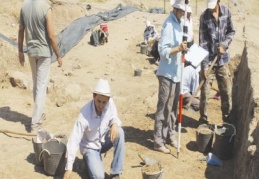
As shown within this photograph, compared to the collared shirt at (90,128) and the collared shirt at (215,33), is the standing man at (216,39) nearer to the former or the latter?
the collared shirt at (215,33)

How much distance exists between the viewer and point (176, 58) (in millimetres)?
5488

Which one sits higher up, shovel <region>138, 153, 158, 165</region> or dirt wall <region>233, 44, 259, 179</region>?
dirt wall <region>233, 44, 259, 179</region>

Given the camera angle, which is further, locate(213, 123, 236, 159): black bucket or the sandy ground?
locate(213, 123, 236, 159): black bucket

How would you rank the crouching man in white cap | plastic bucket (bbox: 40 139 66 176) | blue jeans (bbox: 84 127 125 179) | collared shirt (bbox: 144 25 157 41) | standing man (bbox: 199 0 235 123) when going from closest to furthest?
the crouching man in white cap, blue jeans (bbox: 84 127 125 179), plastic bucket (bbox: 40 139 66 176), standing man (bbox: 199 0 235 123), collared shirt (bbox: 144 25 157 41)

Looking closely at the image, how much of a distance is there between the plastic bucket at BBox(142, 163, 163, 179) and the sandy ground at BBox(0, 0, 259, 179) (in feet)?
1.24

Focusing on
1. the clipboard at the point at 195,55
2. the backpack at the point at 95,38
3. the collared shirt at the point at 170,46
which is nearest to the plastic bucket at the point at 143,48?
the backpack at the point at 95,38

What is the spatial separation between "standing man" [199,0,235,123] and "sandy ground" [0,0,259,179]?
962 millimetres

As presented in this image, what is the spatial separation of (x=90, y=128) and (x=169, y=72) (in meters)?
1.40

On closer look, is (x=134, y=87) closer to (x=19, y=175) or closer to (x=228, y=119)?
(x=228, y=119)

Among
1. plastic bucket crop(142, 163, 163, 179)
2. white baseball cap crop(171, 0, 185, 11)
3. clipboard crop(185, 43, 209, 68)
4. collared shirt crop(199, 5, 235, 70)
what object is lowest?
plastic bucket crop(142, 163, 163, 179)

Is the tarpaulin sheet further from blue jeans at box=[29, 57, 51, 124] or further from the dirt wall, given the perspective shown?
the dirt wall

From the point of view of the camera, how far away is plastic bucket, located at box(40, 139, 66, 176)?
195 inches

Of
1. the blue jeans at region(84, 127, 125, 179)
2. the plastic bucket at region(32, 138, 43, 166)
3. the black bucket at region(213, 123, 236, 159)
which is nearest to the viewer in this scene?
the blue jeans at region(84, 127, 125, 179)

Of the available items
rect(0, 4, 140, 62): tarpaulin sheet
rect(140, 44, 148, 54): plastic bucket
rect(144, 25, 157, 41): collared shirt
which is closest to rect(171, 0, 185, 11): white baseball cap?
rect(0, 4, 140, 62): tarpaulin sheet
